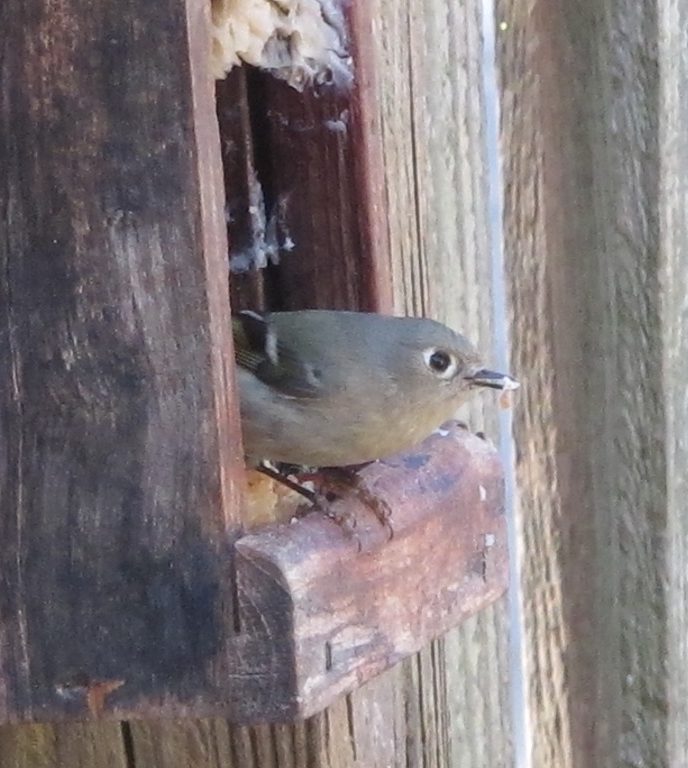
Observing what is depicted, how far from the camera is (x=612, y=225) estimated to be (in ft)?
5.95

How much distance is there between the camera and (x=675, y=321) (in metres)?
1.82

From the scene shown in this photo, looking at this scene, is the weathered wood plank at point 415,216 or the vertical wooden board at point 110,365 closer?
the vertical wooden board at point 110,365

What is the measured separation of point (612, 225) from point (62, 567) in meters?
0.77

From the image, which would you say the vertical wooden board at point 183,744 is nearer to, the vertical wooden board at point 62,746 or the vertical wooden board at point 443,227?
the vertical wooden board at point 62,746

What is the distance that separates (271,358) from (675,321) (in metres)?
0.48

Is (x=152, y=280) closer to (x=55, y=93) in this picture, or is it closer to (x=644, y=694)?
(x=55, y=93)

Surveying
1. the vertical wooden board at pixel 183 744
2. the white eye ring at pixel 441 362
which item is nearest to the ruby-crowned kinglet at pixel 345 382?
the white eye ring at pixel 441 362

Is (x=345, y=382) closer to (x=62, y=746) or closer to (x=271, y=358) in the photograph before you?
(x=271, y=358)

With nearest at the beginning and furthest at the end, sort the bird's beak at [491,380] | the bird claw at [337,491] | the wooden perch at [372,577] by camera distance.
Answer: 1. the wooden perch at [372,577]
2. the bird claw at [337,491]
3. the bird's beak at [491,380]

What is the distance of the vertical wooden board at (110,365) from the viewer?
1.41m

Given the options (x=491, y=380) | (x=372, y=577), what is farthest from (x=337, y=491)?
(x=491, y=380)

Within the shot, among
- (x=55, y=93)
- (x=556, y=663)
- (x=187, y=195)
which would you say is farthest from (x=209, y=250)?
(x=556, y=663)

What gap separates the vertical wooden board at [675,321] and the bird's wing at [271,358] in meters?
0.42

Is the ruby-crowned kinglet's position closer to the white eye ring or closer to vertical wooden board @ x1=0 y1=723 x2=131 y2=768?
the white eye ring
